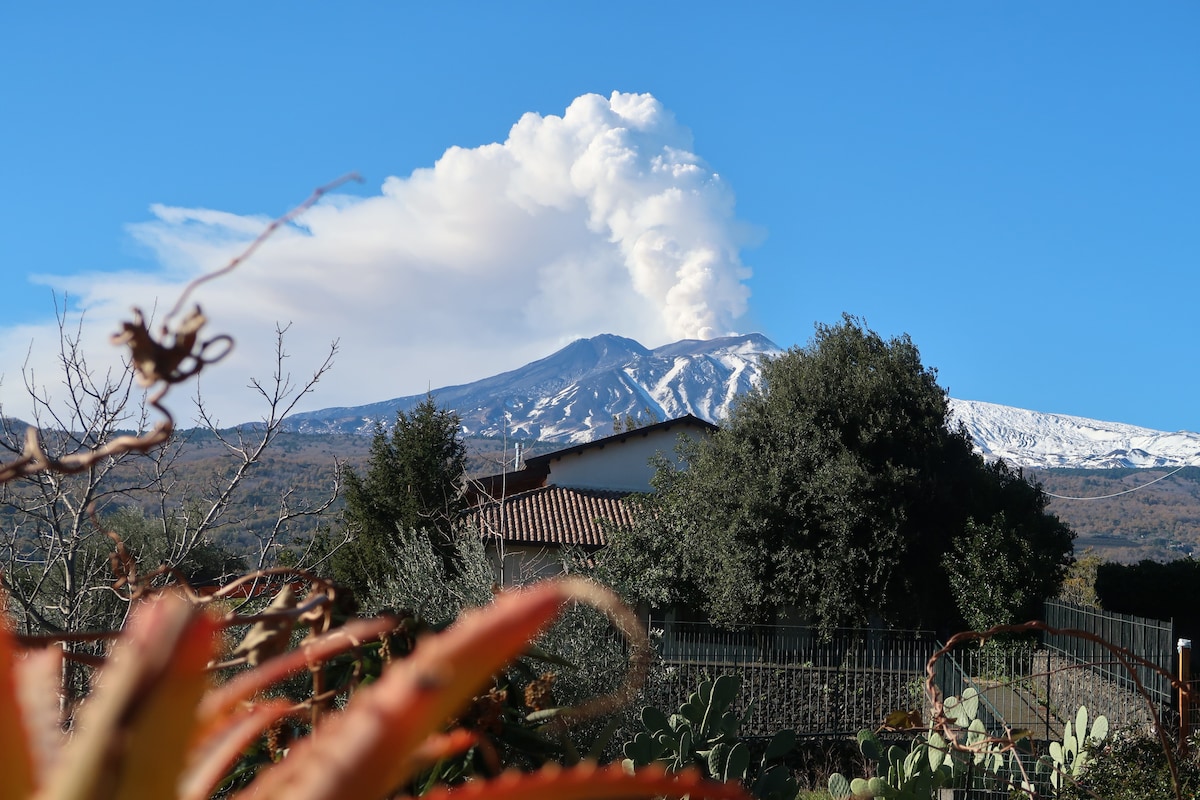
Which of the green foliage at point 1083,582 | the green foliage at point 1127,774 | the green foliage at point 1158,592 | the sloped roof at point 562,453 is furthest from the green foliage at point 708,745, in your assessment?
the sloped roof at point 562,453

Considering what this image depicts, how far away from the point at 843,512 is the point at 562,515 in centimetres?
1025

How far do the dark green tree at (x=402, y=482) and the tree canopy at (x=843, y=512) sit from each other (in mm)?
4644

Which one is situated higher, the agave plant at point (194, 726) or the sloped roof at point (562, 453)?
the sloped roof at point (562, 453)

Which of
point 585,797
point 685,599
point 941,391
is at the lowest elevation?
point 685,599

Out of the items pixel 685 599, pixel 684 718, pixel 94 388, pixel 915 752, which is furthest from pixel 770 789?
pixel 685 599

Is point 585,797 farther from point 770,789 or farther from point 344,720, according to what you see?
point 770,789

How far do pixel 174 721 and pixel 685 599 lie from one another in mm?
24469

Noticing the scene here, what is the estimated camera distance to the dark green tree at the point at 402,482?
78.3ft

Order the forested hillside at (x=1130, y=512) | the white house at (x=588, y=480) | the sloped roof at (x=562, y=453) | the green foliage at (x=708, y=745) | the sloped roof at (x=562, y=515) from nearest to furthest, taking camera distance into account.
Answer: the green foliage at (x=708, y=745)
the sloped roof at (x=562, y=515)
the white house at (x=588, y=480)
the sloped roof at (x=562, y=453)
the forested hillside at (x=1130, y=512)

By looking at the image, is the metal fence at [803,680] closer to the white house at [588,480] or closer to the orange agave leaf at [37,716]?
the white house at [588,480]

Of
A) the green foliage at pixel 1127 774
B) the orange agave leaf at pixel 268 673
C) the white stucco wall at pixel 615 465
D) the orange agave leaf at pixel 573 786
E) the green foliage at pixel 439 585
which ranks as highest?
the white stucco wall at pixel 615 465

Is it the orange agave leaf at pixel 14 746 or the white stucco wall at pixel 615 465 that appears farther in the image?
the white stucco wall at pixel 615 465

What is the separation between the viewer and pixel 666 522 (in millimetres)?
24938

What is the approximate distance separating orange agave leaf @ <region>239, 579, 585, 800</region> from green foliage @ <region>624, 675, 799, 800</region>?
4171 mm
